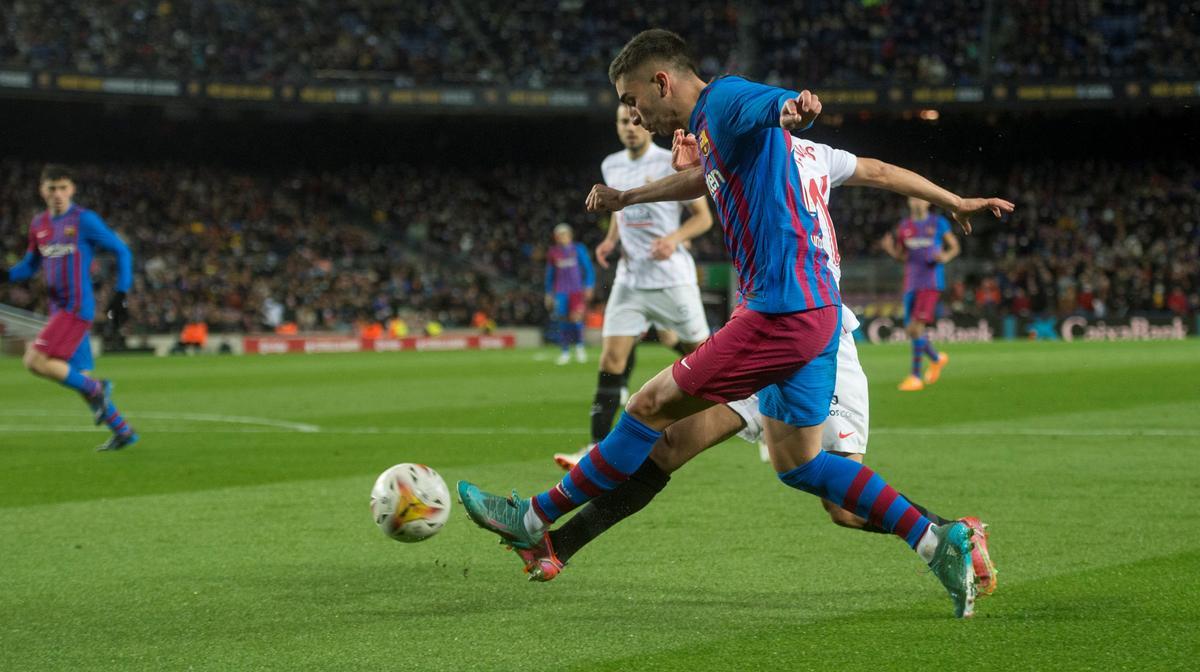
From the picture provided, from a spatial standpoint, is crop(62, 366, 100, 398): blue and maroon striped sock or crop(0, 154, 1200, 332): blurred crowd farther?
crop(0, 154, 1200, 332): blurred crowd

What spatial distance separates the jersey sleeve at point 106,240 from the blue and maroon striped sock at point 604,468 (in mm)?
6558

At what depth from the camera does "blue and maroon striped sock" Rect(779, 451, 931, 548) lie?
4.31 m

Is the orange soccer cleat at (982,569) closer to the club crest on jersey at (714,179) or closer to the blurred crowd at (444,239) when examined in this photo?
the club crest on jersey at (714,179)

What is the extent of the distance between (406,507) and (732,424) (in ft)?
3.90

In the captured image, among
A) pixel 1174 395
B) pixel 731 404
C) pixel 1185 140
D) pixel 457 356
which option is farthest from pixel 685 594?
pixel 1185 140

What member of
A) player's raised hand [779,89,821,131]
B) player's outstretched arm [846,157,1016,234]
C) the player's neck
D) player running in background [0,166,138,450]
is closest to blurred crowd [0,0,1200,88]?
player running in background [0,166,138,450]

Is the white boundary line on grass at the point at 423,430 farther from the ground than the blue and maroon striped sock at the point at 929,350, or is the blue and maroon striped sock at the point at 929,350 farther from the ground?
the blue and maroon striped sock at the point at 929,350

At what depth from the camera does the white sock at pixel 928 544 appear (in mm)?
4234

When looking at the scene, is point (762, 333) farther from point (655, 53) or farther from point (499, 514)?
point (499, 514)

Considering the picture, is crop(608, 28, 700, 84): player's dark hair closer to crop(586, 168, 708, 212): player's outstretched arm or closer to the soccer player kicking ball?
the soccer player kicking ball

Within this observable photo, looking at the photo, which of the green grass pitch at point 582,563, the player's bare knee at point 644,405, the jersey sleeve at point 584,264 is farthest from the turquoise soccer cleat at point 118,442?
the jersey sleeve at point 584,264

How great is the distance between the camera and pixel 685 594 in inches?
182

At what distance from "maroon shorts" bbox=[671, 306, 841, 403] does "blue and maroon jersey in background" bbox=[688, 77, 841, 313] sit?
42 millimetres

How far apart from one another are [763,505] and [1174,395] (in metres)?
8.80
